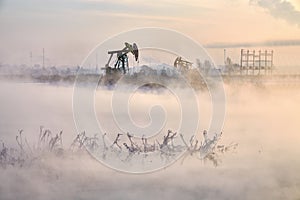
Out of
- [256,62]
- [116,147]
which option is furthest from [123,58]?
[256,62]

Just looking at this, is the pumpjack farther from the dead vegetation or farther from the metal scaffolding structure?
the metal scaffolding structure

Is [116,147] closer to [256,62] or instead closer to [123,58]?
[123,58]

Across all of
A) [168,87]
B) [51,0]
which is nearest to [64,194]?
[168,87]

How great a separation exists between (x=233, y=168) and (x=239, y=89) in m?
0.32

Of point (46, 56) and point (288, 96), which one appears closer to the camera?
point (46, 56)

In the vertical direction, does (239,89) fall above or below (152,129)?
above

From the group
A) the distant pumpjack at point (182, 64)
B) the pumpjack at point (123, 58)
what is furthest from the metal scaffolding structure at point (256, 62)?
the pumpjack at point (123, 58)

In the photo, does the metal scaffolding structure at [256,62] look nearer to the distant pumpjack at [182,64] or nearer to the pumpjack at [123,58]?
the distant pumpjack at [182,64]

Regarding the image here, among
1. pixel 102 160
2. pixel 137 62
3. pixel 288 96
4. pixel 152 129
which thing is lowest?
pixel 102 160

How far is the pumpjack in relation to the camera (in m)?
1.89

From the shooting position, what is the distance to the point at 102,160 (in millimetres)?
1907

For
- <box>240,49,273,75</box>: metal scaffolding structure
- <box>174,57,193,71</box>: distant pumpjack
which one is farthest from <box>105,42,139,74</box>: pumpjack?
<box>240,49,273,75</box>: metal scaffolding structure

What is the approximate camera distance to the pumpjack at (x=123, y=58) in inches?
74.5

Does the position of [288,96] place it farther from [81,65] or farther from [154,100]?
[81,65]
